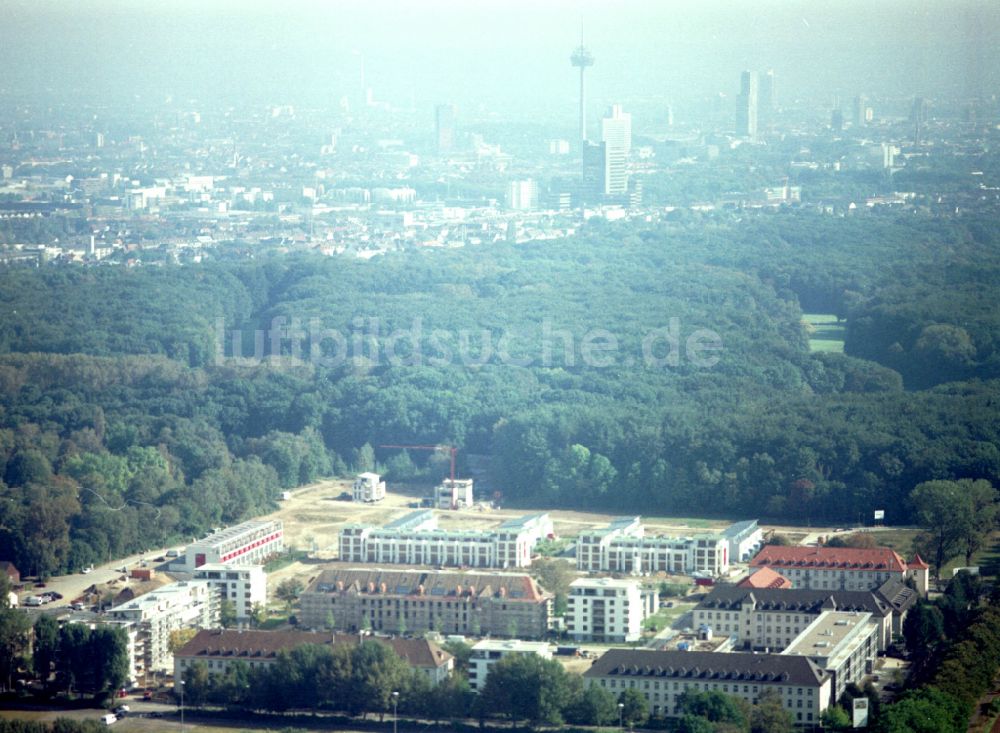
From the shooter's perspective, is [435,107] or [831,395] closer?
[831,395]

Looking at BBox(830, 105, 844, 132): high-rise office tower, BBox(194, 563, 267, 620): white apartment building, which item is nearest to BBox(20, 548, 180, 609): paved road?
BBox(194, 563, 267, 620): white apartment building

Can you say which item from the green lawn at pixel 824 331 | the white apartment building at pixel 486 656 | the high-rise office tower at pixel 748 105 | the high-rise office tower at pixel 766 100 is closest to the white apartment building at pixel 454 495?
the white apartment building at pixel 486 656

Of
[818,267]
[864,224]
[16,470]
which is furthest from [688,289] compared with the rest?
[16,470]

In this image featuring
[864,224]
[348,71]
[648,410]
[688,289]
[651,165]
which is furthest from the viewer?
[348,71]

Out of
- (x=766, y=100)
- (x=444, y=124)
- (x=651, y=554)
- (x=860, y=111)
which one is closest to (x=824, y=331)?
(x=860, y=111)

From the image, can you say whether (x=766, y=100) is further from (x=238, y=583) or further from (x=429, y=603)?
(x=429, y=603)

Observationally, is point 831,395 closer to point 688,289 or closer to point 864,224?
point 688,289

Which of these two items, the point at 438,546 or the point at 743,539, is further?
the point at 743,539
